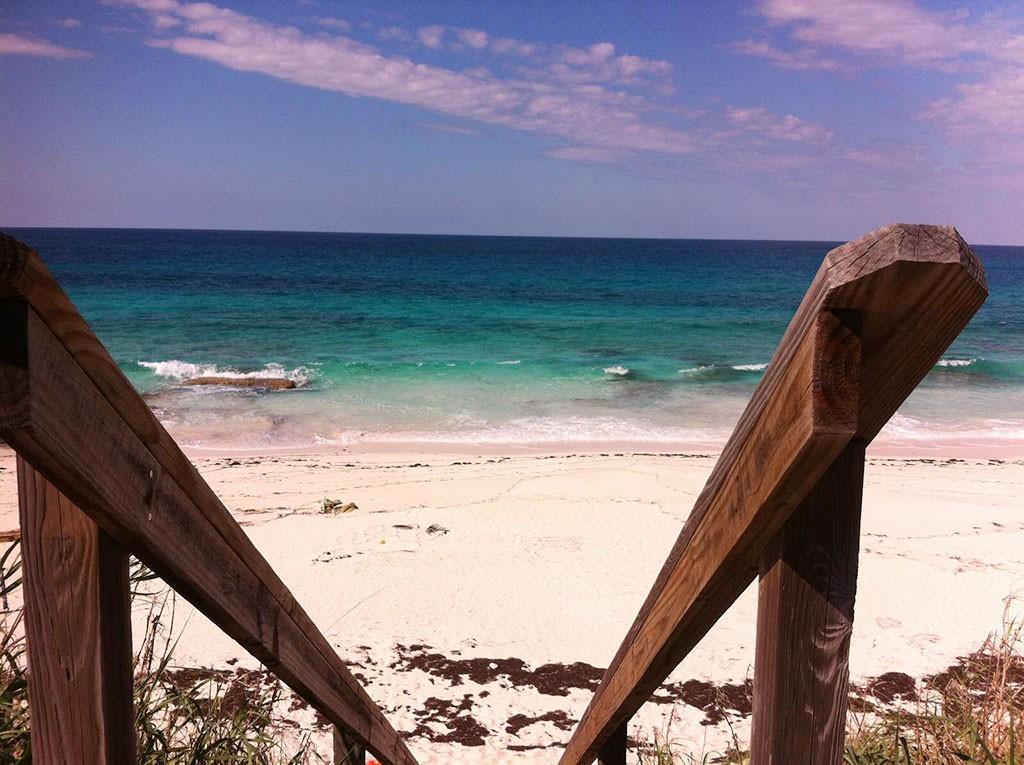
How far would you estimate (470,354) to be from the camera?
27.5m

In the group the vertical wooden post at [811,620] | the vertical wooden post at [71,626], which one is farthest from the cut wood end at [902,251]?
the vertical wooden post at [71,626]

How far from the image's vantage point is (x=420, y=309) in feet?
→ 134

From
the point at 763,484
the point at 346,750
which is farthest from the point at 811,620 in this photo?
the point at 346,750

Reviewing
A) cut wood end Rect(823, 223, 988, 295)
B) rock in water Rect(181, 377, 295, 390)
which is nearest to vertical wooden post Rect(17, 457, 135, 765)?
cut wood end Rect(823, 223, 988, 295)

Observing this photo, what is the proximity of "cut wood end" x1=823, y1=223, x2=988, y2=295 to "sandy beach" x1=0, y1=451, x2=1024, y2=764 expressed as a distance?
9.35 ft

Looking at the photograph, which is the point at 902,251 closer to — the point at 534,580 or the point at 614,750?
the point at 614,750

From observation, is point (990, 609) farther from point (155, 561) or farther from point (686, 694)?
point (155, 561)

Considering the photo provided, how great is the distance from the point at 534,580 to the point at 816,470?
7348mm

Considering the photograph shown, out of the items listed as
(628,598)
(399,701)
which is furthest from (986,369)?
(399,701)

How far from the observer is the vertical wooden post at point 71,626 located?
Answer: 0.99 metres

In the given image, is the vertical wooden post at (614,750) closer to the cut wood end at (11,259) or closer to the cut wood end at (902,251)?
the cut wood end at (902,251)

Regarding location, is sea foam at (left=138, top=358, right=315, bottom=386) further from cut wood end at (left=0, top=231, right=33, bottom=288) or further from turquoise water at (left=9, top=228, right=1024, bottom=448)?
cut wood end at (left=0, top=231, right=33, bottom=288)

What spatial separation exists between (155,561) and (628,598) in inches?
273

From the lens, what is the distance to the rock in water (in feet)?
68.1
